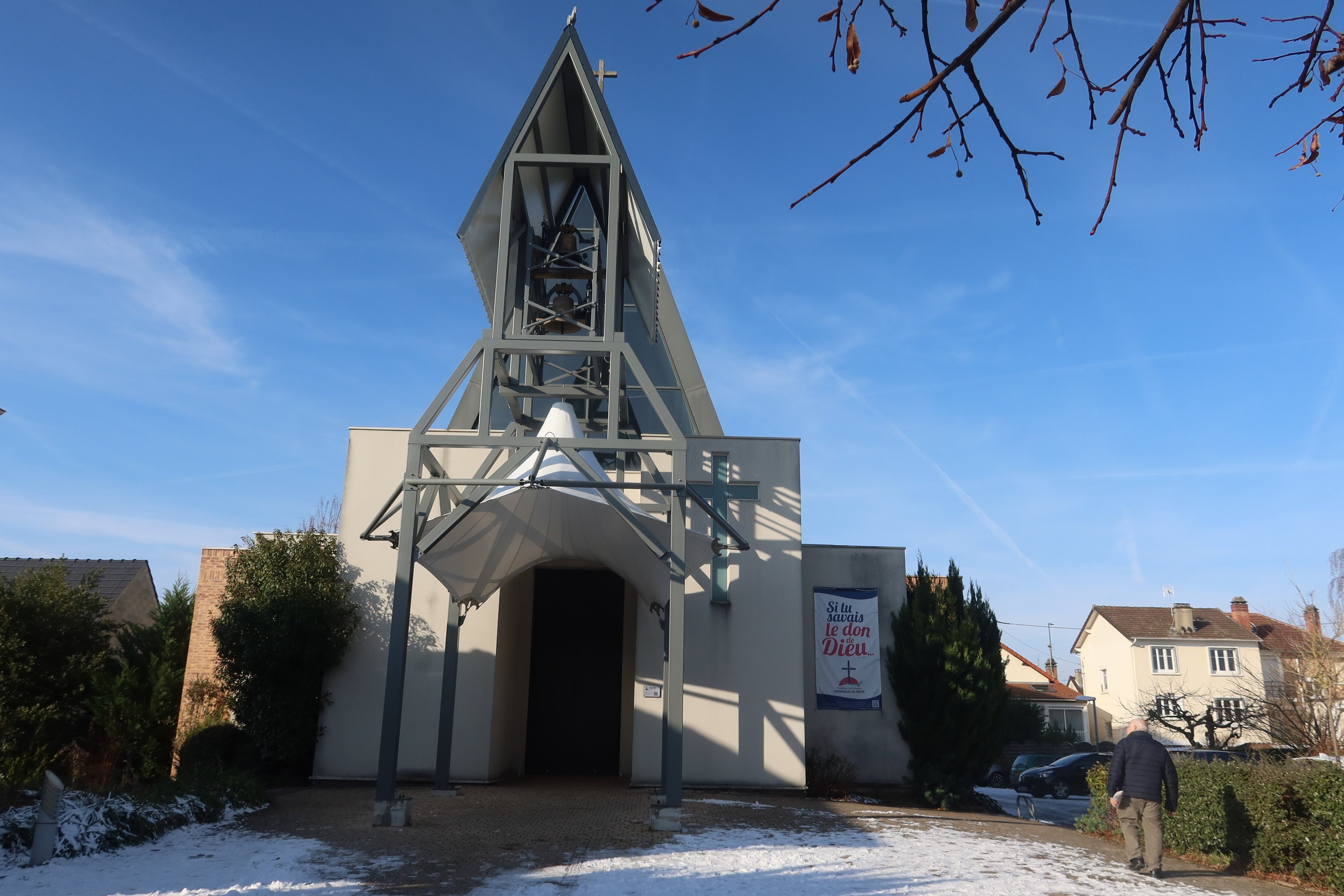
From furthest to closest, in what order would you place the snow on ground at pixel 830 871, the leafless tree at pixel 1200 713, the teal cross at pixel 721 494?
1. the leafless tree at pixel 1200 713
2. the teal cross at pixel 721 494
3. the snow on ground at pixel 830 871

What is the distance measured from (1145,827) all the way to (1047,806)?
14652mm

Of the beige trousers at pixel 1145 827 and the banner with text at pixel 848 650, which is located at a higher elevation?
the banner with text at pixel 848 650

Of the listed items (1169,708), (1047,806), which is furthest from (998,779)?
(1169,708)

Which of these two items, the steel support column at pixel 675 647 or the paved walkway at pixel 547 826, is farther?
the steel support column at pixel 675 647

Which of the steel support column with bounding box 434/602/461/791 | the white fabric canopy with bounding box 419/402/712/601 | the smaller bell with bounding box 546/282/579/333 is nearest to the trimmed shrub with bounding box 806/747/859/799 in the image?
the white fabric canopy with bounding box 419/402/712/601

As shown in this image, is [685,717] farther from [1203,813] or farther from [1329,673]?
[1329,673]

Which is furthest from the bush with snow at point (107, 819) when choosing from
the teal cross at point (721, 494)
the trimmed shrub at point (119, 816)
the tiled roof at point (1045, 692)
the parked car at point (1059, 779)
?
the tiled roof at point (1045, 692)

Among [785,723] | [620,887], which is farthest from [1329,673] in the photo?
[620,887]

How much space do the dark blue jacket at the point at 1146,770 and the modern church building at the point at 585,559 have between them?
4.18 meters

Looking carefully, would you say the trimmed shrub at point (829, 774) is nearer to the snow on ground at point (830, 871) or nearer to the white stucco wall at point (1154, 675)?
the snow on ground at point (830, 871)

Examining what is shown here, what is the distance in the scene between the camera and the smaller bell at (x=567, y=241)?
12.2 metres

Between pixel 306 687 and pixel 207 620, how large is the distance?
13.1 feet

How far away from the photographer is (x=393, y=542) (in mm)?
10281

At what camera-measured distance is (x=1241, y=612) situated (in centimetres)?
3750
